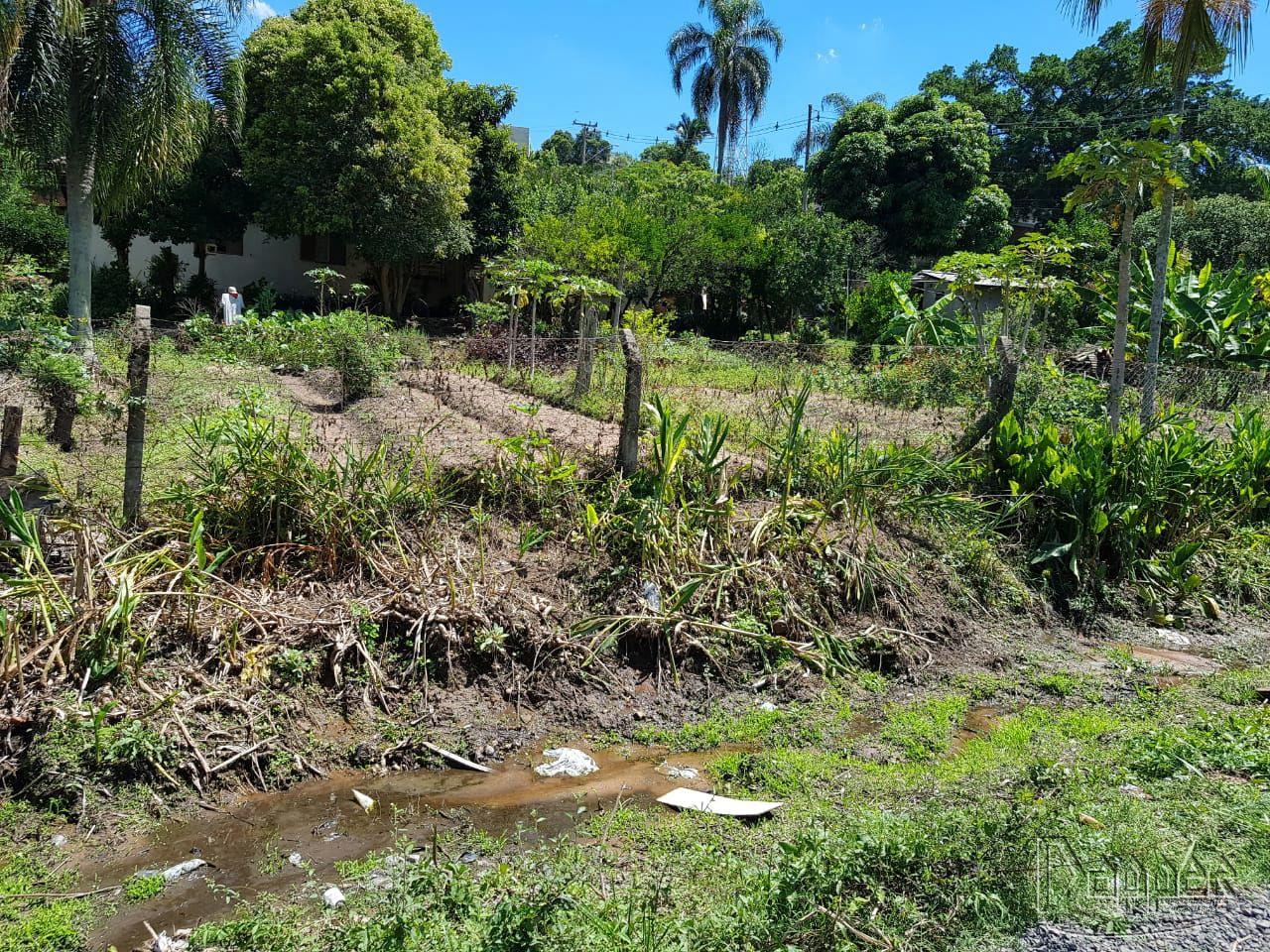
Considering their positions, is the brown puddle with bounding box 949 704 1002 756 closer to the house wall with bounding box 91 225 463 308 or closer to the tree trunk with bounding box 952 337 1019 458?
the tree trunk with bounding box 952 337 1019 458

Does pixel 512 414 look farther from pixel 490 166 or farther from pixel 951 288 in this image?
pixel 490 166

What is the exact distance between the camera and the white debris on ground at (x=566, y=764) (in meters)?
4.73

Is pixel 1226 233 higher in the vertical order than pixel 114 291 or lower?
higher

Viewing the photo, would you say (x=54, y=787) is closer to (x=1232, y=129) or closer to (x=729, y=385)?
(x=729, y=385)

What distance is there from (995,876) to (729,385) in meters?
8.95

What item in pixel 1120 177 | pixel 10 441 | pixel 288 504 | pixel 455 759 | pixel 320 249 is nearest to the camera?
pixel 455 759

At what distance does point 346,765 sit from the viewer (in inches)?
182

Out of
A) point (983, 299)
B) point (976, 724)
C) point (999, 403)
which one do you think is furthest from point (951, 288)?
point (976, 724)

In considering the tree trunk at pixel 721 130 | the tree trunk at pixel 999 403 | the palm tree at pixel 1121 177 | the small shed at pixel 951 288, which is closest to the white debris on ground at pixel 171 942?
the tree trunk at pixel 999 403

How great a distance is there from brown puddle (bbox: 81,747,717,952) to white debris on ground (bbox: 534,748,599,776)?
0.05 m

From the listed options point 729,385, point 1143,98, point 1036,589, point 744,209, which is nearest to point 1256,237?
point 744,209

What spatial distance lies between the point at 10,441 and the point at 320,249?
2272 cm

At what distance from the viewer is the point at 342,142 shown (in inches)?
806

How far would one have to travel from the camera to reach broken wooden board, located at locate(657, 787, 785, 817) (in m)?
4.17
